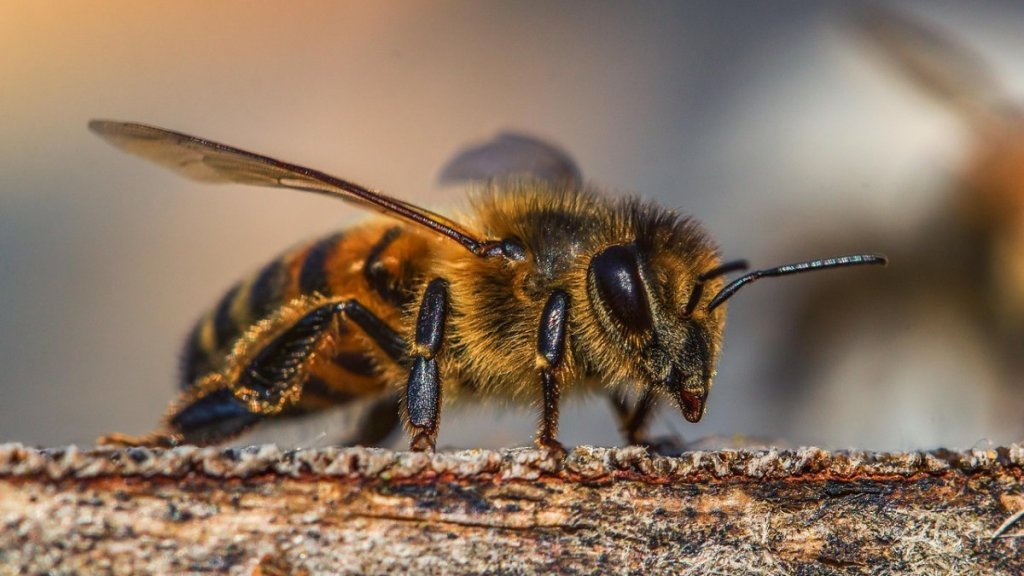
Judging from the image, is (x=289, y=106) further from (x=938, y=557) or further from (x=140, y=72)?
(x=938, y=557)

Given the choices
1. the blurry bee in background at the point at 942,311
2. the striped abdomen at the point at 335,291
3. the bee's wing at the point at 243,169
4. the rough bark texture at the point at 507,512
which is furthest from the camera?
the blurry bee in background at the point at 942,311

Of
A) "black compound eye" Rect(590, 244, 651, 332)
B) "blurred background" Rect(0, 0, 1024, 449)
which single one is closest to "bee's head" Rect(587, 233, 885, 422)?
"black compound eye" Rect(590, 244, 651, 332)

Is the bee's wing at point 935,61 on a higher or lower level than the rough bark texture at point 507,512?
higher

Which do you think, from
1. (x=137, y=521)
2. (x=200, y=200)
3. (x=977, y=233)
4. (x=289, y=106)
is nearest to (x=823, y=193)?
(x=977, y=233)

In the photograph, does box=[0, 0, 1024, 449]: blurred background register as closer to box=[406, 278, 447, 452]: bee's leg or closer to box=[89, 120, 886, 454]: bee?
box=[89, 120, 886, 454]: bee

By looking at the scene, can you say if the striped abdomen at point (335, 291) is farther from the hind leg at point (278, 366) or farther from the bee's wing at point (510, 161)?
the bee's wing at point (510, 161)

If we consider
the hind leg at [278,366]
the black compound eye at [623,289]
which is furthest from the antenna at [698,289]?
the hind leg at [278,366]

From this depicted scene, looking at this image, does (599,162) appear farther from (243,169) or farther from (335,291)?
(243,169)
